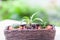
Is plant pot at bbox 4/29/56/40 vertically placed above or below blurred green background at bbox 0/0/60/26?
below

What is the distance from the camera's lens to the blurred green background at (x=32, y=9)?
2723 mm

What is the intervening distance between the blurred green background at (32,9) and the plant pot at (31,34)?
1502 millimetres

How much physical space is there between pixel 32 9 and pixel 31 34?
5.46 ft

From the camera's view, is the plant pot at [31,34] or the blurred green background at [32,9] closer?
the plant pot at [31,34]

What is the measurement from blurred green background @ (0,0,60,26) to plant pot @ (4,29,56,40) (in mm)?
1502

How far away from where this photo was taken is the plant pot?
115 cm

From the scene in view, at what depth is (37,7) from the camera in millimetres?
2820

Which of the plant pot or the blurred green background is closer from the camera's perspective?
the plant pot

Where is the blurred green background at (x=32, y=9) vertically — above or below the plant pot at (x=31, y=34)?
above

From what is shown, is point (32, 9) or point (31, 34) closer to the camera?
point (31, 34)

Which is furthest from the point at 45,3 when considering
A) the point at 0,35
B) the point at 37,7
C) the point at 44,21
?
the point at 44,21

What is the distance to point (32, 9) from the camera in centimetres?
279

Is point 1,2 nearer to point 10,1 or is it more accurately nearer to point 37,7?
point 10,1

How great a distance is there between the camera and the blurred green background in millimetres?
2723
